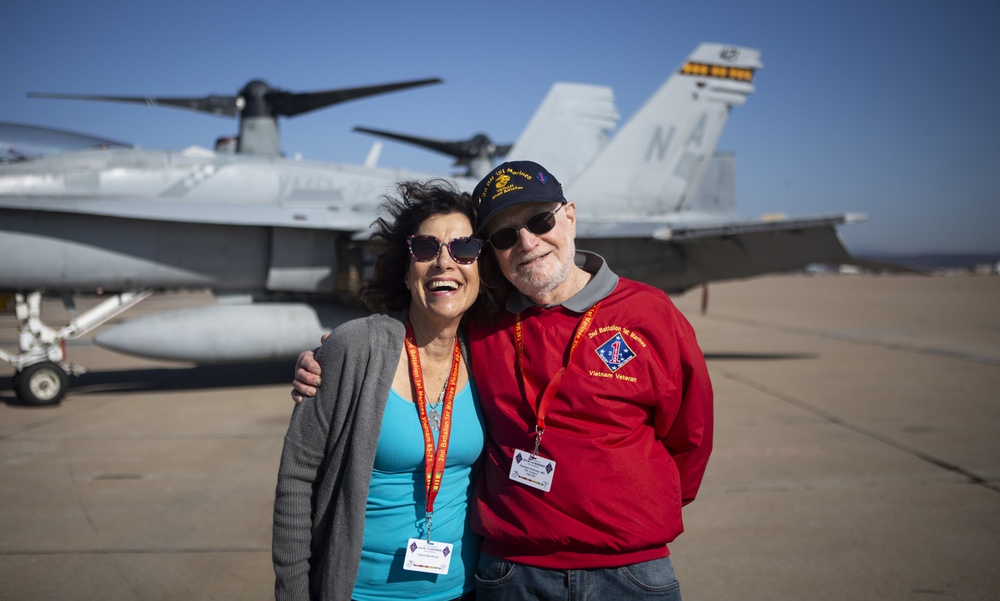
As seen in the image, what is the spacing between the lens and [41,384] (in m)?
7.04

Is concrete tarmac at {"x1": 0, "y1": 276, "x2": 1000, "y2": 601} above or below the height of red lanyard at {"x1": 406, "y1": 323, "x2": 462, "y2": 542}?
below

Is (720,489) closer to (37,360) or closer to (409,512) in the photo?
(409,512)

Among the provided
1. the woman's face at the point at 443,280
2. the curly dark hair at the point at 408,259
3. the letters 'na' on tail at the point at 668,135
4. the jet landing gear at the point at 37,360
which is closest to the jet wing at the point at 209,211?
the jet landing gear at the point at 37,360

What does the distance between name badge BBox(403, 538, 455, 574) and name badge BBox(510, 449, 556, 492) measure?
287mm

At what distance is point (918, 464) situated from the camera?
4848 mm

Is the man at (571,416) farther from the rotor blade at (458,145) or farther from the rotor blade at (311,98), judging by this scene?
the rotor blade at (458,145)

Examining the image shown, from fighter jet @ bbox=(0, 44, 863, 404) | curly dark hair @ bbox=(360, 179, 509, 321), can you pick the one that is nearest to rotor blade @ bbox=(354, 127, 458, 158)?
fighter jet @ bbox=(0, 44, 863, 404)

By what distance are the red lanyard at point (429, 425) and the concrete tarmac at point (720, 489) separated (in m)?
1.79

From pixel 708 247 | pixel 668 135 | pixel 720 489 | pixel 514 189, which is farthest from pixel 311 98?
pixel 514 189

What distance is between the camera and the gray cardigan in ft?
5.60

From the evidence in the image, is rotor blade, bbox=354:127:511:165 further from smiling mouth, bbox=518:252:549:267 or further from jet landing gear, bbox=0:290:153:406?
smiling mouth, bbox=518:252:549:267

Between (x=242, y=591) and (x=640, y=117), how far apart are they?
350 inches

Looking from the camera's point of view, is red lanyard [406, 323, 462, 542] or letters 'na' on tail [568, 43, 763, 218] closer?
red lanyard [406, 323, 462, 542]

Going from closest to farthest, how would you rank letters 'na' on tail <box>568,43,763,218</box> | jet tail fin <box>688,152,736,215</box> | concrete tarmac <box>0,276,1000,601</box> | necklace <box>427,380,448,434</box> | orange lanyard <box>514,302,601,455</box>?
orange lanyard <box>514,302,601,455</box> → necklace <box>427,380,448,434</box> → concrete tarmac <box>0,276,1000,601</box> → letters 'na' on tail <box>568,43,763,218</box> → jet tail fin <box>688,152,736,215</box>
